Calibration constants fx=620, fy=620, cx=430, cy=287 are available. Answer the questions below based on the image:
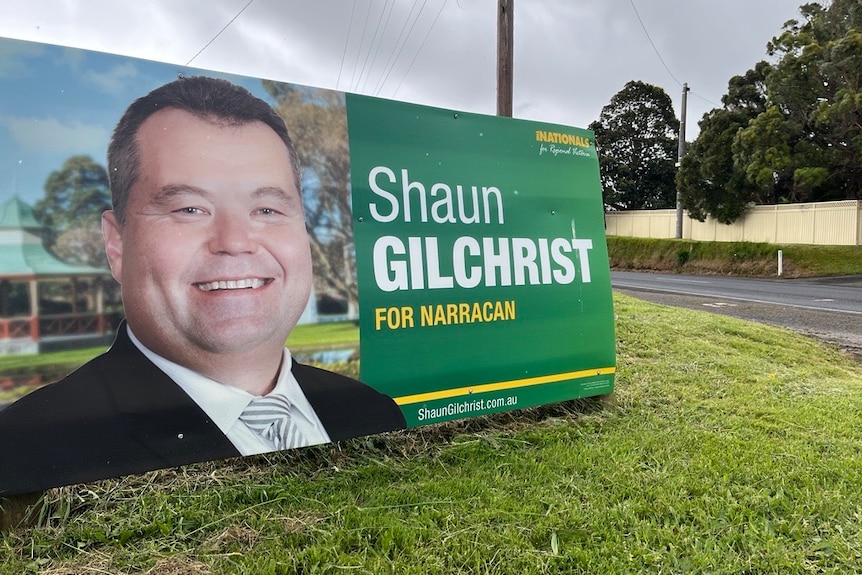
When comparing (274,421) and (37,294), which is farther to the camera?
(274,421)

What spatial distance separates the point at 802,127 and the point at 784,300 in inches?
675

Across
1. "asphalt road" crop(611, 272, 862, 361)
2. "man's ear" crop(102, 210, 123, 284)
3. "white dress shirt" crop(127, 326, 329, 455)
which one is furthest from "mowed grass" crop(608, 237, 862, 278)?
"man's ear" crop(102, 210, 123, 284)

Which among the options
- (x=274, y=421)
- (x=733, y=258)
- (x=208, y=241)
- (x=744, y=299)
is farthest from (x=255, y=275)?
(x=733, y=258)

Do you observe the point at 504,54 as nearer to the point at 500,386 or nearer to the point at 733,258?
the point at 500,386

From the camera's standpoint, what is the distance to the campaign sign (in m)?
2.69

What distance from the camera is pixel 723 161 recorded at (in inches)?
1195

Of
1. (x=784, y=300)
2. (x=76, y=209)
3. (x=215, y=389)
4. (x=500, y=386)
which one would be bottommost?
(x=784, y=300)

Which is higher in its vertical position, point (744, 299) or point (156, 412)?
point (156, 412)

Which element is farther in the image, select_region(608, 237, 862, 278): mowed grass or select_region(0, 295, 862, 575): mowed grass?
select_region(608, 237, 862, 278): mowed grass

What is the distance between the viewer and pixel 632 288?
18125 millimetres

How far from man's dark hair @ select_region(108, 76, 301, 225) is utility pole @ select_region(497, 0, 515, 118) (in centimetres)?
652

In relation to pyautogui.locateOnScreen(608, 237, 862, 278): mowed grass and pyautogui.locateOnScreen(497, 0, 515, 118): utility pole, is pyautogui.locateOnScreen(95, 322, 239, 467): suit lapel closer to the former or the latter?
pyautogui.locateOnScreen(497, 0, 515, 118): utility pole

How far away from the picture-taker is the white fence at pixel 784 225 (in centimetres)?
2638

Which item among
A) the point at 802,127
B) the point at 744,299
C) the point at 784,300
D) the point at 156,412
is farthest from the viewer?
the point at 802,127
